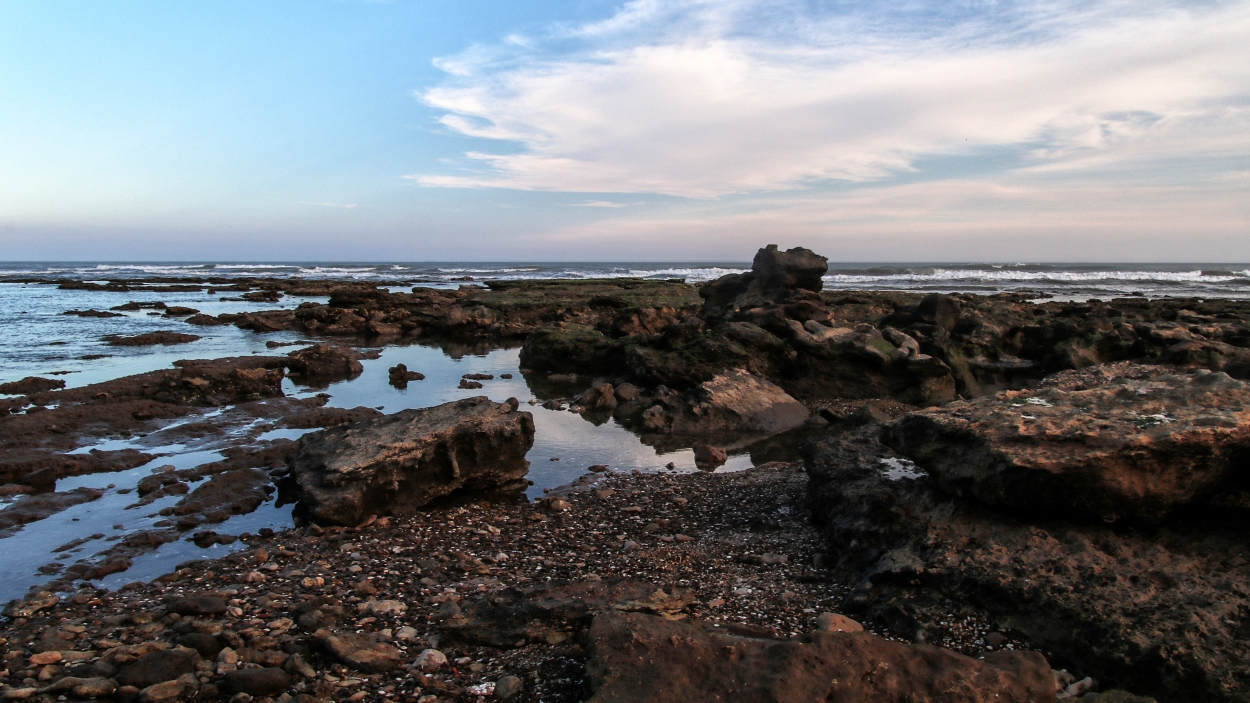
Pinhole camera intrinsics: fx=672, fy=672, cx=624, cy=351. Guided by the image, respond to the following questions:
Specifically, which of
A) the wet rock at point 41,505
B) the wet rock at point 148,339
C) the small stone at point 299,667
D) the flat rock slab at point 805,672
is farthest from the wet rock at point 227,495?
the wet rock at point 148,339

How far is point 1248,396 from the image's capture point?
5.45 meters

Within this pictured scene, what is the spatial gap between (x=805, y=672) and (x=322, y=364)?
1707 cm

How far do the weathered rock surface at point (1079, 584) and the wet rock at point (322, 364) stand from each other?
15446 mm

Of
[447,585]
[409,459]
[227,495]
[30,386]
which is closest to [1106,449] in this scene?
[447,585]

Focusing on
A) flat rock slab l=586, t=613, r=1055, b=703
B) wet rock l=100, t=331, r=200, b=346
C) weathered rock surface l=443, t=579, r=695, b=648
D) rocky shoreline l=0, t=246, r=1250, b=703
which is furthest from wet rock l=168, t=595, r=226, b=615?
wet rock l=100, t=331, r=200, b=346

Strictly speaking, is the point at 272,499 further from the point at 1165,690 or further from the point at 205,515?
the point at 1165,690

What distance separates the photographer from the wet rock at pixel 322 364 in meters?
17.8

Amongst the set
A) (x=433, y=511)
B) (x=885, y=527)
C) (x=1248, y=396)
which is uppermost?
(x=1248, y=396)

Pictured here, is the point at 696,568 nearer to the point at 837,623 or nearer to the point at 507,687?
the point at 837,623

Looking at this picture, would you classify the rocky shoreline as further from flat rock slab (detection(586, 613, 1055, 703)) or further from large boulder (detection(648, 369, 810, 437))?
large boulder (detection(648, 369, 810, 437))

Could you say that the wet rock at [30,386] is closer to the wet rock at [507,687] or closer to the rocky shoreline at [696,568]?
the rocky shoreline at [696,568]

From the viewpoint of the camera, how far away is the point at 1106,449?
197 inches

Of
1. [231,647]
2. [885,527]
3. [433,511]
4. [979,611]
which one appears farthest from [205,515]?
[979,611]

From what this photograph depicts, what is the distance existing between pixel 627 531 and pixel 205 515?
4943mm
